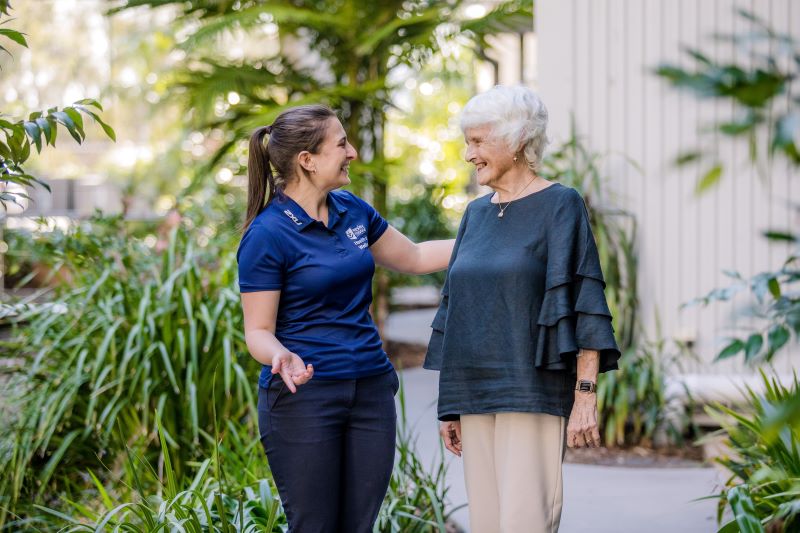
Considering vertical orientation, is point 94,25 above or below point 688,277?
above

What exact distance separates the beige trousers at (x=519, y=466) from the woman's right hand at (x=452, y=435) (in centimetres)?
18

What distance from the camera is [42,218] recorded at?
16.7 feet

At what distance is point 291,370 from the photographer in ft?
8.70

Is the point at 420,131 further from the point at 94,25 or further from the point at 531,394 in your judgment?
the point at 531,394

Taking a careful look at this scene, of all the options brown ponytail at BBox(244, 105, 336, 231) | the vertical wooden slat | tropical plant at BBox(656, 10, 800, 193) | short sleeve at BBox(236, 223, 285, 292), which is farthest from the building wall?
tropical plant at BBox(656, 10, 800, 193)

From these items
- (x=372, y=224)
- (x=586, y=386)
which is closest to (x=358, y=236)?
(x=372, y=224)

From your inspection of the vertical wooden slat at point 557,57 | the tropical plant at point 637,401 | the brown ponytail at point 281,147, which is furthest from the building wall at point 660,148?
the brown ponytail at point 281,147

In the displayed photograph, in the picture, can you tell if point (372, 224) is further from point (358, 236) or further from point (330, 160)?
point (330, 160)

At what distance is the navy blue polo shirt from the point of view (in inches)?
110

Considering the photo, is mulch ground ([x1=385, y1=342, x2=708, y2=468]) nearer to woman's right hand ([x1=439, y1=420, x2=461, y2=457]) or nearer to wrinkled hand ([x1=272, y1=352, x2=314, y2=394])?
woman's right hand ([x1=439, y1=420, x2=461, y2=457])

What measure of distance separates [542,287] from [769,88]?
6.02 ft

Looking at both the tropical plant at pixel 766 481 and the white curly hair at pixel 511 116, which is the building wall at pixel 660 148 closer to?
the tropical plant at pixel 766 481

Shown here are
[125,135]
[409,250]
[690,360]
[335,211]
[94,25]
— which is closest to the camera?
[335,211]

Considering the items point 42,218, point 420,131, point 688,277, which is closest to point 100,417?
point 42,218
